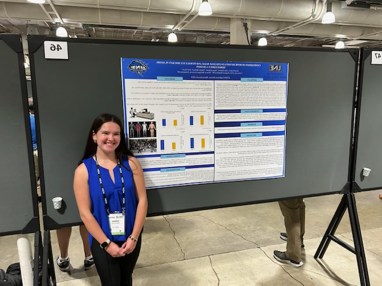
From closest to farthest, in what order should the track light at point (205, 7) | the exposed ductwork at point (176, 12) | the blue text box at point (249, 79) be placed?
1. the blue text box at point (249, 79)
2. the track light at point (205, 7)
3. the exposed ductwork at point (176, 12)

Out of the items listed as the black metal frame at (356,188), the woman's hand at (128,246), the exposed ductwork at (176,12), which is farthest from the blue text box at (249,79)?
the exposed ductwork at (176,12)

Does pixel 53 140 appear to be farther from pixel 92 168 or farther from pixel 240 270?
pixel 240 270

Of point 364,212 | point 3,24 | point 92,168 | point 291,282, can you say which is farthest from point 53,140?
point 3,24

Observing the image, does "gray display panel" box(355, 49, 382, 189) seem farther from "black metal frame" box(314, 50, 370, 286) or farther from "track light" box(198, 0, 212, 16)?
"track light" box(198, 0, 212, 16)

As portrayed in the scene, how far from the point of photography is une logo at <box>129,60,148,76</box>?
5.15 feet

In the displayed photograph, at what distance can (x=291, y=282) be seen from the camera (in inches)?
91.0

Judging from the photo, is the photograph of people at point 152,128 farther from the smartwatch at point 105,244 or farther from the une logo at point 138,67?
the smartwatch at point 105,244

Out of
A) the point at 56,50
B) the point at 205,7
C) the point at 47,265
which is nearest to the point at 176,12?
the point at 205,7

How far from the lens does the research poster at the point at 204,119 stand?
1.62 m

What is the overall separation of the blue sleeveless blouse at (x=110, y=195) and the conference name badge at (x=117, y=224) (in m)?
0.02

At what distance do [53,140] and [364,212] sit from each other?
4.05 meters

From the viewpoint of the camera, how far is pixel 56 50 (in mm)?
1452

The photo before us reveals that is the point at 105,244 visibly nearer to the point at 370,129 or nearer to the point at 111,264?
the point at 111,264

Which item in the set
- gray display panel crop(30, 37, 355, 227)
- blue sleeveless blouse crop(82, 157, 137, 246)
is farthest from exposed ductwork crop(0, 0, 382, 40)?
blue sleeveless blouse crop(82, 157, 137, 246)
